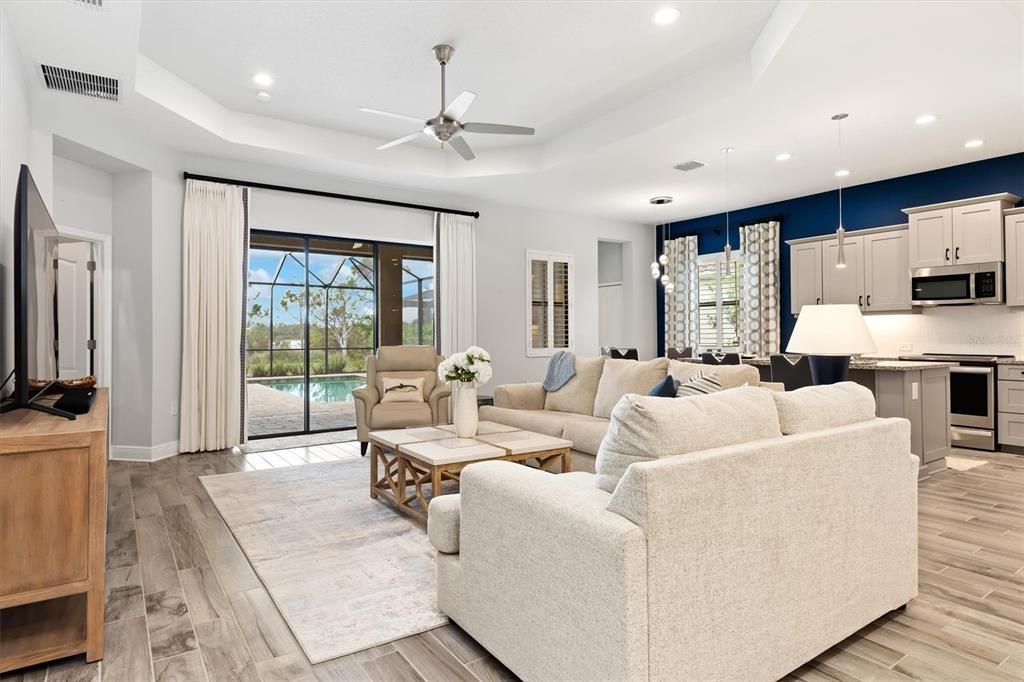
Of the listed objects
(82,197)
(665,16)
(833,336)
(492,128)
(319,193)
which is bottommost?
(833,336)

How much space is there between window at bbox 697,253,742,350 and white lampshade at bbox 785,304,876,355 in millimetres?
4691

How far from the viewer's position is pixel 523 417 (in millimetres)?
4805

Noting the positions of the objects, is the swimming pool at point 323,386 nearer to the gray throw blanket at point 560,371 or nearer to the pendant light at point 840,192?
the gray throw blanket at point 560,371

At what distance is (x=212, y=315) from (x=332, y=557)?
11.6 feet

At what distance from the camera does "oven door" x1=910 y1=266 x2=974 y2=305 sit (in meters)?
5.79

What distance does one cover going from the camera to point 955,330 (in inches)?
244

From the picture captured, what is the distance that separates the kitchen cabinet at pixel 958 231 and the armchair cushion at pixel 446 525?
613cm

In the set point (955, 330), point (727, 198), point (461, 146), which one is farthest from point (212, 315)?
point (955, 330)

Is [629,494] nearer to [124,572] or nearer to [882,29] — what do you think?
[124,572]

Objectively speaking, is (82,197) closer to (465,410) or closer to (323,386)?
(323,386)

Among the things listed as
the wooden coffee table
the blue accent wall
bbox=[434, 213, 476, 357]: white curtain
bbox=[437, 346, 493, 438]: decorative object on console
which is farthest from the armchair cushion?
the blue accent wall

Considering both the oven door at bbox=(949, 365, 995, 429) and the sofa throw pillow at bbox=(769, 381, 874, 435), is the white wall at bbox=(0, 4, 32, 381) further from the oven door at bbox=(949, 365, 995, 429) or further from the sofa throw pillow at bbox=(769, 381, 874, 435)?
the oven door at bbox=(949, 365, 995, 429)

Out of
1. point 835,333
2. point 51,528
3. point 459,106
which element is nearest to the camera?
point 51,528

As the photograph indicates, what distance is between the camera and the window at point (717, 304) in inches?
330
